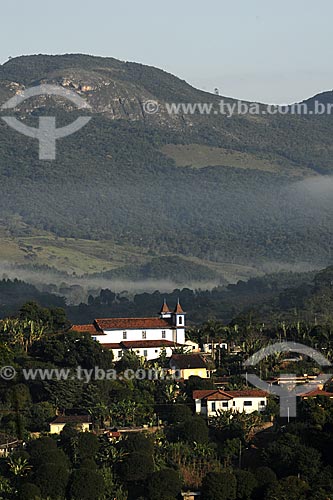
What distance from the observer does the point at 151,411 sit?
71.3 m

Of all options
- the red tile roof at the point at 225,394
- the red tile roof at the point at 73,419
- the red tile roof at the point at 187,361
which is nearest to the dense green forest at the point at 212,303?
the red tile roof at the point at 187,361

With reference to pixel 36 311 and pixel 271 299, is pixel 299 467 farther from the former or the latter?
pixel 271 299

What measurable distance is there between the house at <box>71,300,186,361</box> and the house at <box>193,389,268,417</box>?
13320 millimetres

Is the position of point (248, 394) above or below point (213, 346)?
below

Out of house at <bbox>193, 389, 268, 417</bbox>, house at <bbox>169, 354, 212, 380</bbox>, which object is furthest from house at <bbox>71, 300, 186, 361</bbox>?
house at <bbox>193, 389, 268, 417</bbox>

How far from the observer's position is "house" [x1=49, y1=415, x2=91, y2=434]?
2724 inches

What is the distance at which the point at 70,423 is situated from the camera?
227 feet

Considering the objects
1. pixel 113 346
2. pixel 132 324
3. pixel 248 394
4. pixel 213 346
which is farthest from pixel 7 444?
pixel 132 324

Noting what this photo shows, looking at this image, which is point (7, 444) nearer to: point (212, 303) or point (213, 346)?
point (213, 346)

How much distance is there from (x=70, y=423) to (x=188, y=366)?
40.3ft

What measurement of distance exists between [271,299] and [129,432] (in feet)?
330

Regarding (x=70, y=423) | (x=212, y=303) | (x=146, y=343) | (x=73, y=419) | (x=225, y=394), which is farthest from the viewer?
(x=212, y=303)

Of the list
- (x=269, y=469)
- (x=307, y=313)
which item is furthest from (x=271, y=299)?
(x=269, y=469)

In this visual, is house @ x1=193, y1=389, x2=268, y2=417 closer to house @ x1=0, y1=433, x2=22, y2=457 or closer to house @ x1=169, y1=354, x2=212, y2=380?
house @ x1=169, y1=354, x2=212, y2=380
